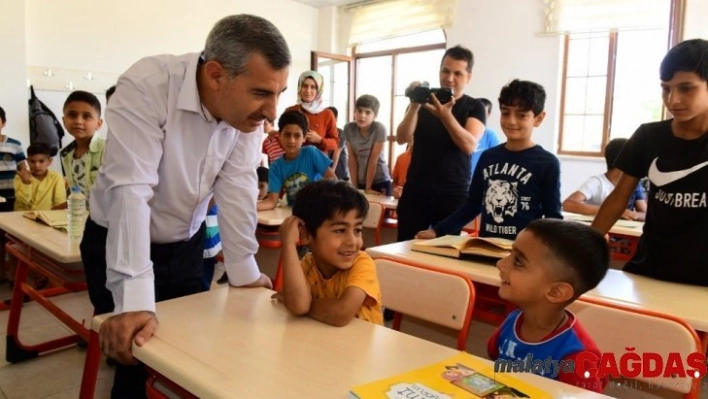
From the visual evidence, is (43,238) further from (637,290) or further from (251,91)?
(637,290)

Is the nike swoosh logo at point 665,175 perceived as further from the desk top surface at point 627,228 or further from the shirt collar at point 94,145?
the shirt collar at point 94,145

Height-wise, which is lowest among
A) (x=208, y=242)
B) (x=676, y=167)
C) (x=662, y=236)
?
(x=208, y=242)

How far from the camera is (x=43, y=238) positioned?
77.6 inches

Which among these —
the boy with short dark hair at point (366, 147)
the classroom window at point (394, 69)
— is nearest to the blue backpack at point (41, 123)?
the boy with short dark hair at point (366, 147)

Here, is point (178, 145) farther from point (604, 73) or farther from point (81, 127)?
point (604, 73)

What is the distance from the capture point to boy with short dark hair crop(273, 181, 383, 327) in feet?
4.10

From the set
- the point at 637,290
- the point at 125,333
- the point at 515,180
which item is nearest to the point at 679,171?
the point at 637,290

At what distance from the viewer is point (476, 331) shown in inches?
68.3

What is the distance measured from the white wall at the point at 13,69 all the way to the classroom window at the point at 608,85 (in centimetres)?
557

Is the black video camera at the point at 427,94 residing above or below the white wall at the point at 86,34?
below

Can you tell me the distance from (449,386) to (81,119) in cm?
256

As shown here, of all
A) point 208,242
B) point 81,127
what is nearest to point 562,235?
point 208,242

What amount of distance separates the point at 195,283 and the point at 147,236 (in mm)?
376

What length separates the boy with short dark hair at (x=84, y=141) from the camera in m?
2.71
